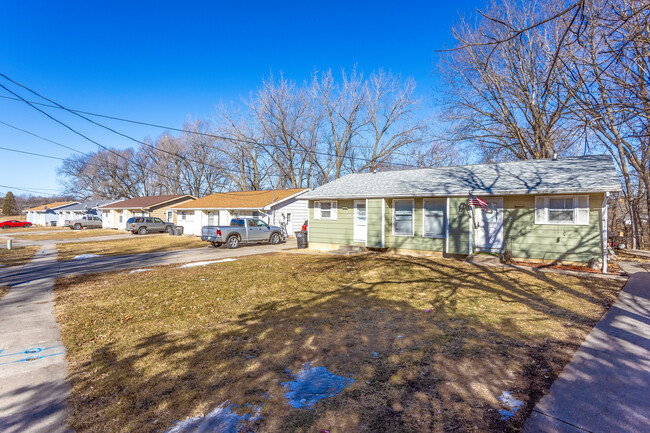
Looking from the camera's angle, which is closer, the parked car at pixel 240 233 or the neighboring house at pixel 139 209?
the parked car at pixel 240 233

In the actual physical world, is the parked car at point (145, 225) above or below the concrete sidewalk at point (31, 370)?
above

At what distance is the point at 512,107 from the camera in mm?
20766

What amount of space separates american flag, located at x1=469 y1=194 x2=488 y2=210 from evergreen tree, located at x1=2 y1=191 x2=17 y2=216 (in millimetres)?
102476

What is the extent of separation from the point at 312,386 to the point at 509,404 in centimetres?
184

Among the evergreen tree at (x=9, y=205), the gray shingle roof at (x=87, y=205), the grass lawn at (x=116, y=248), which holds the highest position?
the evergreen tree at (x=9, y=205)

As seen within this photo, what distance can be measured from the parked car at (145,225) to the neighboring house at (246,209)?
249 centimetres

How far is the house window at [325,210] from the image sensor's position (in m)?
15.8

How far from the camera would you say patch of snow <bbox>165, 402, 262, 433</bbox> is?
9.12 ft

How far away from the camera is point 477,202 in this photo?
1177cm

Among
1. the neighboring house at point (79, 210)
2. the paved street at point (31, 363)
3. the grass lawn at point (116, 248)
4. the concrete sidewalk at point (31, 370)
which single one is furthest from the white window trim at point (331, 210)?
the neighboring house at point (79, 210)

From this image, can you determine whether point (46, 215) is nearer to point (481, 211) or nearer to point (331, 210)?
point (331, 210)

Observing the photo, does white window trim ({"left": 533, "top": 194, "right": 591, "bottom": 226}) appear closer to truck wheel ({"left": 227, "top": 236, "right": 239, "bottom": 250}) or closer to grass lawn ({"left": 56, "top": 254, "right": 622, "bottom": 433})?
grass lawn ({"left": 56, "top": 254, "right": 622, "bottom": 433})

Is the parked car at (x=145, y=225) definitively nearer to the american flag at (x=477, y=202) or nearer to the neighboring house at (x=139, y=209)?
the neighboring house at (x=139, y=209)

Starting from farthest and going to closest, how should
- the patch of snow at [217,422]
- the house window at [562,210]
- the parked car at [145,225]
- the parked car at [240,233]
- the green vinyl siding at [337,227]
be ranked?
1. the parked car at [145,225]
2. the parked car at [240,233]
3. the green vinyl siding at [337,227]
4. the house window at [562,210]
5. the patch of snow at [217,422]
